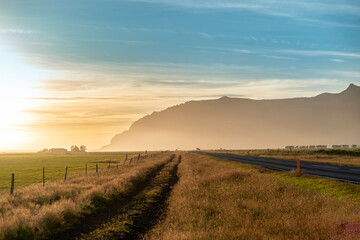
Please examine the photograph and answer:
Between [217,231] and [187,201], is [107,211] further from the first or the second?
[217,231]

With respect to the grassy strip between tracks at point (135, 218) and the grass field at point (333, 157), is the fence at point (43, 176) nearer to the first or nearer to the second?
the grassy strip between tracks at point (135, 218)

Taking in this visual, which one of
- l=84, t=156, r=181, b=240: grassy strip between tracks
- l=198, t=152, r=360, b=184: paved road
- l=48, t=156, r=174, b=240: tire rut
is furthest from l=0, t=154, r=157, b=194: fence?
l=198, t=152, r=360, b=184: paved road

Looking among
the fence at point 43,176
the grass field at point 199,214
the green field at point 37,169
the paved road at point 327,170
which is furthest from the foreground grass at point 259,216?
the green field at point 37,169

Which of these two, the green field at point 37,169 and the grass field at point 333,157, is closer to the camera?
the green field at point 37,169

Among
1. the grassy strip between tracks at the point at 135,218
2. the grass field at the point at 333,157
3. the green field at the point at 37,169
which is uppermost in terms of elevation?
the grass field at the point at 333,157

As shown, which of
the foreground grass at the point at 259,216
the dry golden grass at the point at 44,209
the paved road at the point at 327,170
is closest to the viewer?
the foreground grass at the point at 259,216

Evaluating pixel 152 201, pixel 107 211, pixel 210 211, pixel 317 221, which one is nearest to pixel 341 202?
pixel 317 221

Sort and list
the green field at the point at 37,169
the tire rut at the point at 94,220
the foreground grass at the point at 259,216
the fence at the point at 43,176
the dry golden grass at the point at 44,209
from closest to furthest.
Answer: the foreground grass at the point at 259,216 < the dry golden grass at the point at 44,209 < the tire rut at the point at 94,220 < the fence at the point at 43,176 < the green field at the point at 37,169

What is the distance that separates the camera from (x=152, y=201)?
17.0 m

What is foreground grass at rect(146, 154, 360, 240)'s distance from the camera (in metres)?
8.80

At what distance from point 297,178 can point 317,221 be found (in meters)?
12.9

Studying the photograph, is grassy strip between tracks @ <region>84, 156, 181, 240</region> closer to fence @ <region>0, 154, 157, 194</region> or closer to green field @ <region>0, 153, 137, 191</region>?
fence @ <region>0, 154, 157, 194</region>

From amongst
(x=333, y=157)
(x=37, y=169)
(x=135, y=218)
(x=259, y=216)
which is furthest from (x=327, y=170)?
(x=37, y=169)

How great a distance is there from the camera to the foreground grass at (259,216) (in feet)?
28.9
